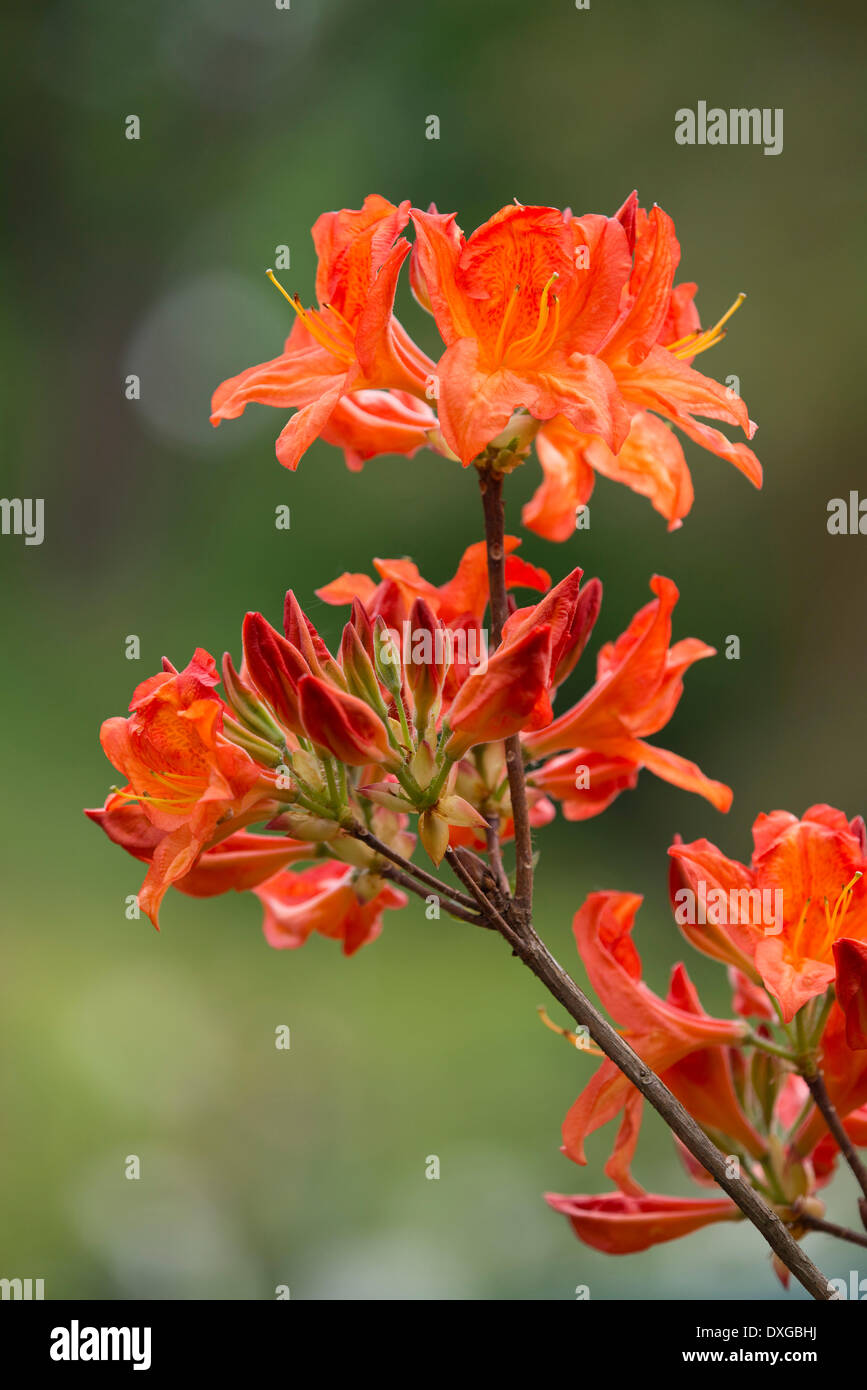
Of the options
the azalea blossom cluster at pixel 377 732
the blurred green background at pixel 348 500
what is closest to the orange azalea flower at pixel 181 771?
the azalea blossom cluster at pixel 377 732

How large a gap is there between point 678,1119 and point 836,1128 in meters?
0.13

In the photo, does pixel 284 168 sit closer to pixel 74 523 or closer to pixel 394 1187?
pixel 74 523

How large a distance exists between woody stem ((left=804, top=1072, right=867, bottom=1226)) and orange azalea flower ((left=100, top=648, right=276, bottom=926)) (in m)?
0.31

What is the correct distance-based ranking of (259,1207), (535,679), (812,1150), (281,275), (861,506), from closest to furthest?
(535,679) < (812,1150) < (259,1207) < (281,275) < (861,506)

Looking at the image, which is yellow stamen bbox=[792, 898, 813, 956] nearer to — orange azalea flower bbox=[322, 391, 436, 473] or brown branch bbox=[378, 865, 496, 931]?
brown branch bbox=[378, 865, 496, 931]

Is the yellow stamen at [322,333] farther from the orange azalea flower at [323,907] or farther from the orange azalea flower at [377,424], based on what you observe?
the orange azalea flower at [323,907]

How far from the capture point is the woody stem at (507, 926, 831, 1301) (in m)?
0.51

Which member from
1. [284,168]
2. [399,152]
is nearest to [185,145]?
[284,168]

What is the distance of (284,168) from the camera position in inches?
163

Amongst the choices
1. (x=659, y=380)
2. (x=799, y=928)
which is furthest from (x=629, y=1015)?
(x=659, y=380)


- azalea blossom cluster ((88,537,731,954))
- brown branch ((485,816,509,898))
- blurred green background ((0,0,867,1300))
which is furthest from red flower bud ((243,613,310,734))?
blurred green background ((0,0,867,1300))

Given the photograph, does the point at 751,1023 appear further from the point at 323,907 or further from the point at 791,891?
the point at 323,907

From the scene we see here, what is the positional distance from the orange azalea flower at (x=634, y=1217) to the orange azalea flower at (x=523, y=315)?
0.41 m
